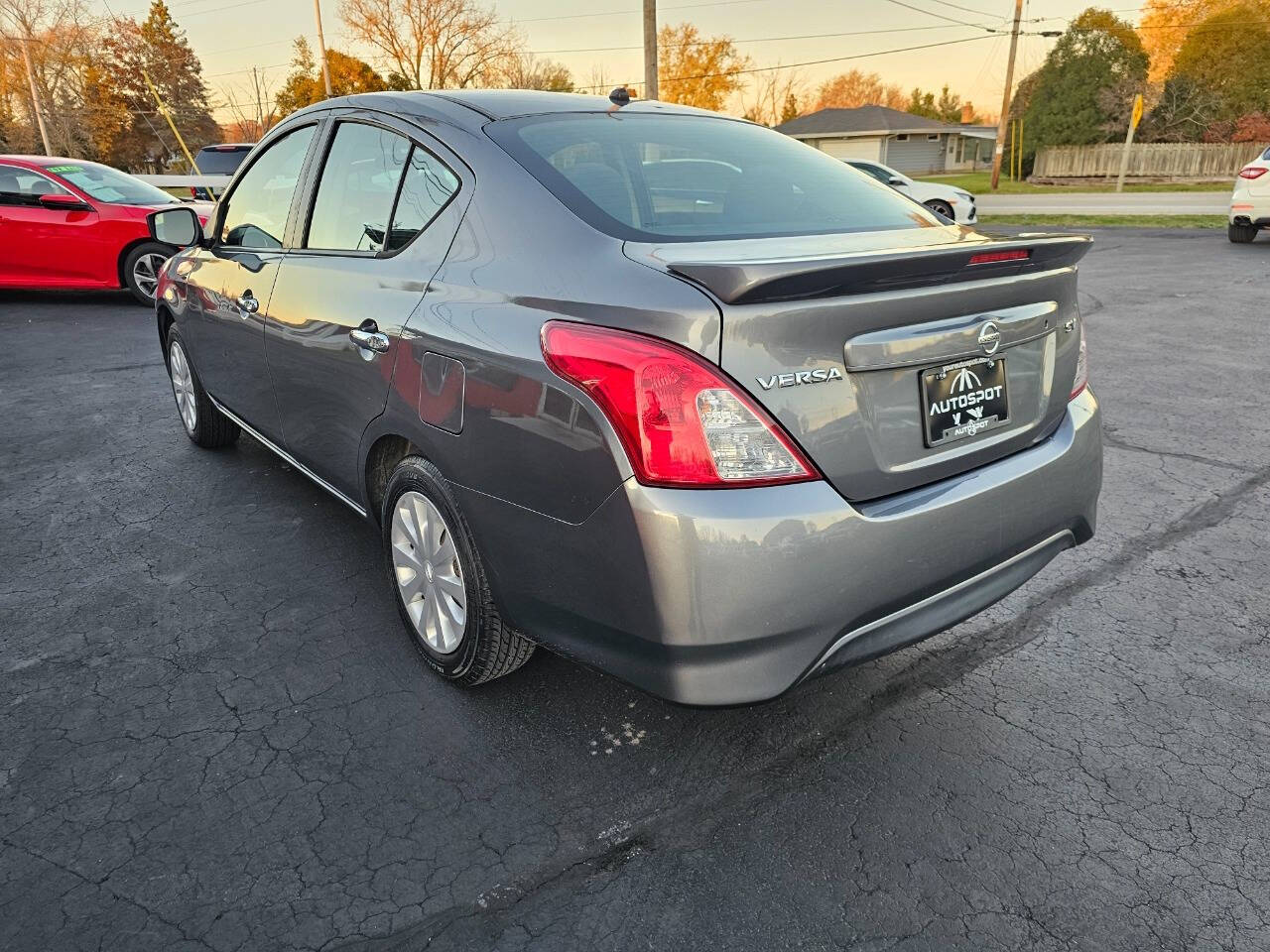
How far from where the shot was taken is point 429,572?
271 cm

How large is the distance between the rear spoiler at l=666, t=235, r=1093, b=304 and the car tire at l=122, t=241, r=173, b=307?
400 inches

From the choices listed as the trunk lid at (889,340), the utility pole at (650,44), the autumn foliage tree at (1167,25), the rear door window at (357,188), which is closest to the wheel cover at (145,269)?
the rear door window at (357,188)

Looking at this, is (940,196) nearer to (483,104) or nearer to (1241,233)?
(1241,233)

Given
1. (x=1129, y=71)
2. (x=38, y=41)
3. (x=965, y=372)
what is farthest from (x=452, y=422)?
(x=38, y=41)

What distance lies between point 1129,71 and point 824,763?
51533 millimetres

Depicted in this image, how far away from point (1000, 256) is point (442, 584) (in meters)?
1.76

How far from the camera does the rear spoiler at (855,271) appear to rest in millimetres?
1831

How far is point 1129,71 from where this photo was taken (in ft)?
143

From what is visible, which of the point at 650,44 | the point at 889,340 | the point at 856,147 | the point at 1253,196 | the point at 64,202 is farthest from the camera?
the point at 856,147

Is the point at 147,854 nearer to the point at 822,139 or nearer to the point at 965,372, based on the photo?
the point at 965,372

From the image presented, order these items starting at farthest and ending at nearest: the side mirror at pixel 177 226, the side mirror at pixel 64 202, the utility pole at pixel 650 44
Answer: the utility pole at pixel 650 44 < the side mirror at pixel 64 202 < the side mirror at pixel 177 226

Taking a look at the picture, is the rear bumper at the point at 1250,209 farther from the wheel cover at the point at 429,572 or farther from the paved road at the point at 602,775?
the wheel cover at the point at 429,572

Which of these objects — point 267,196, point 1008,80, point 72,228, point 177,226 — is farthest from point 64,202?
point 1008,80

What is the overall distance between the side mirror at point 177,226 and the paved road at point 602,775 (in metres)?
1.48
